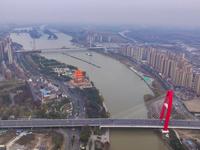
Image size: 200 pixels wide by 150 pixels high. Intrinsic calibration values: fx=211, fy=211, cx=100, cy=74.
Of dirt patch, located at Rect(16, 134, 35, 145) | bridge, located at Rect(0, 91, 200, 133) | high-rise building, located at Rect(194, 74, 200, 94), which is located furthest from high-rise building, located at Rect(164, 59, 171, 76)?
dirt patch, located at Rect(16, 134, 35, 145)

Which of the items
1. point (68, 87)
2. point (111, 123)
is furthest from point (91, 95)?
point (111, 123)

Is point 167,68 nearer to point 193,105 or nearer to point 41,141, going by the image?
point 193,105

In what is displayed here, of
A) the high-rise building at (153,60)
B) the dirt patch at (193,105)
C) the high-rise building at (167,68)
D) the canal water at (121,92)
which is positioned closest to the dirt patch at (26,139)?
the canal water at (121,92)

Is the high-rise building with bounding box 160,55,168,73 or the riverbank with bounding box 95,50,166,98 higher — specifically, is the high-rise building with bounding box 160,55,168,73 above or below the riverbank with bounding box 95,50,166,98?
above

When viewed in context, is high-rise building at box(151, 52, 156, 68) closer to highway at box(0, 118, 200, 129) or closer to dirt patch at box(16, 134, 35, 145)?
highway at box(0, 118, 200, 129)

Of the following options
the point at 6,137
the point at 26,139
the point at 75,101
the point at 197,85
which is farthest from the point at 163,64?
the point at 6,137

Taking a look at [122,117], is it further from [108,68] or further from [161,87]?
[108,68]
